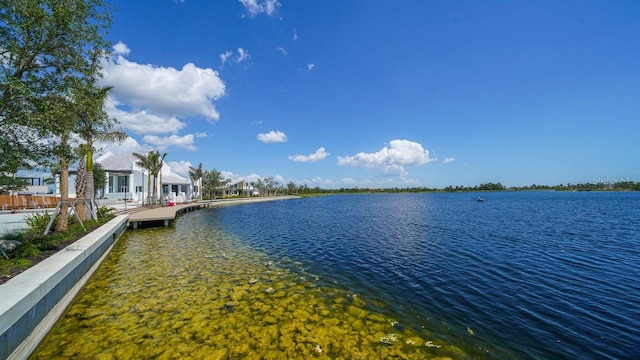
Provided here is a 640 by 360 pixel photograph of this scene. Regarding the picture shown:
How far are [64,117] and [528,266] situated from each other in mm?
19250

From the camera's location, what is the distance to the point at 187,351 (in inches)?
222

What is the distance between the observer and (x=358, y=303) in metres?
8.42

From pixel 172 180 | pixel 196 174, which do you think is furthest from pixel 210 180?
pixel 172 180

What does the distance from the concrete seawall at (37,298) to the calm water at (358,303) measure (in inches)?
14.7

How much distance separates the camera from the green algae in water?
5.71 m

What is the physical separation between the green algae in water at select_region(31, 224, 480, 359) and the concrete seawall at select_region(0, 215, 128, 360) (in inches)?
13.2

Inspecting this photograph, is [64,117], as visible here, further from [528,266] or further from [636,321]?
[528,266]

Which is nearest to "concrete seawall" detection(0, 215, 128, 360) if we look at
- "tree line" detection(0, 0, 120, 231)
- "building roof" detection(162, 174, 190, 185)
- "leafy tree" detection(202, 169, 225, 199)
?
"tree line" detection(0, 0, 120, 231)

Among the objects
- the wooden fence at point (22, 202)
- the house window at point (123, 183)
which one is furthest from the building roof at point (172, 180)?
the wooden fence at point (22, 202)

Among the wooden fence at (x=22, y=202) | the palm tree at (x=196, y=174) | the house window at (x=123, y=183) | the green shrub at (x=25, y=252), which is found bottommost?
the green shrub at (x=25, y=252)

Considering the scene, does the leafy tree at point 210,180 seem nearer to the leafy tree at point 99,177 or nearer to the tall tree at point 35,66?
the leafy tree at point 99,177

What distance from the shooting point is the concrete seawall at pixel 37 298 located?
15.9 ft

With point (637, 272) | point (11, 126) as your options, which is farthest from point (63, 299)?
point (637, 272)

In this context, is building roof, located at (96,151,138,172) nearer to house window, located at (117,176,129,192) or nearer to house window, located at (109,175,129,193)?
house window, located at (109,175,129,193)
